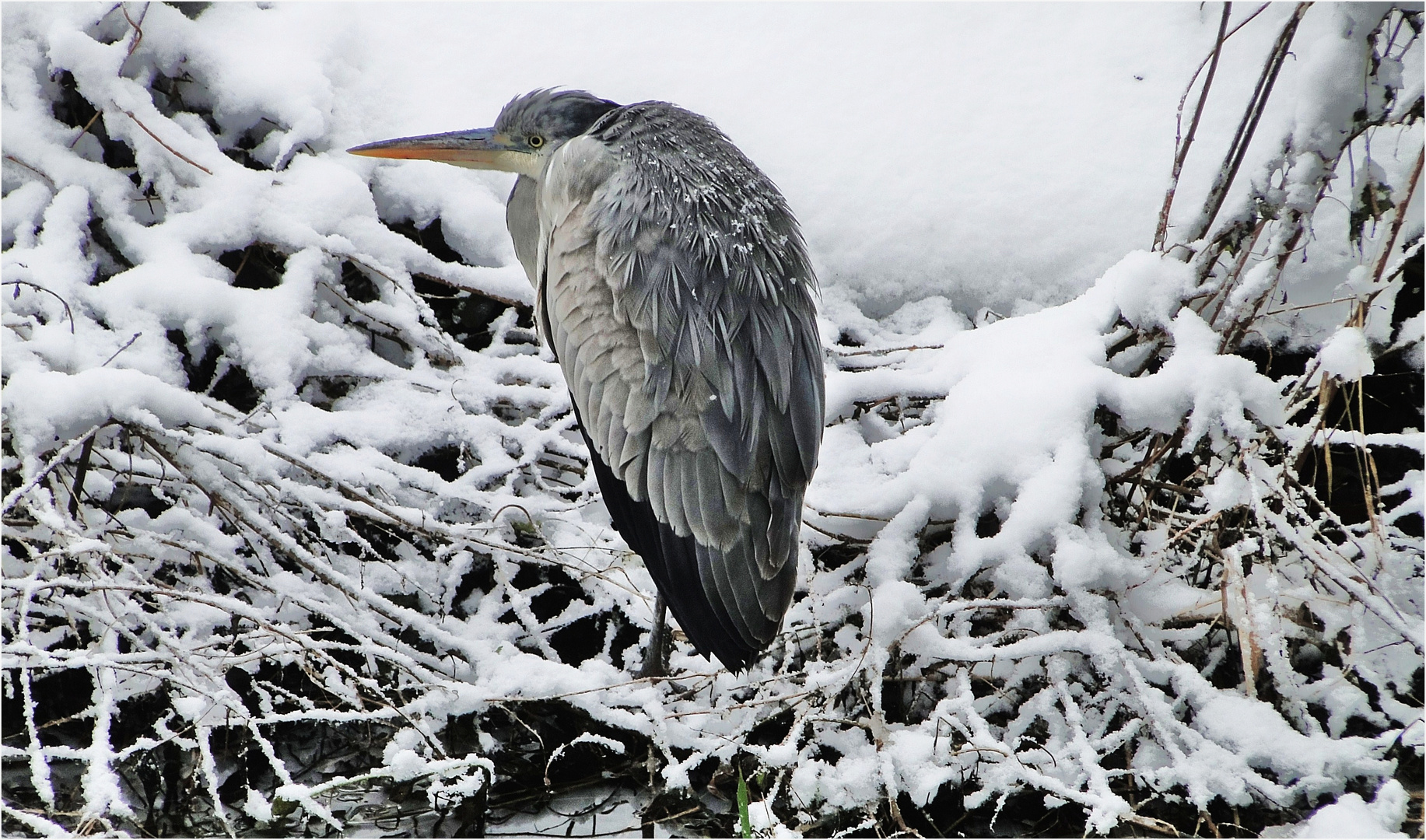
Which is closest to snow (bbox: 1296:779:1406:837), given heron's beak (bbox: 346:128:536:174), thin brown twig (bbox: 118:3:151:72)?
heron's beak (bbox: 346:128:536:174)

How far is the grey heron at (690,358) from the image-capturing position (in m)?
1.84

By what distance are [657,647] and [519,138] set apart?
1.27 metres

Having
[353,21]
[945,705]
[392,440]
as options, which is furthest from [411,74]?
[945,705]

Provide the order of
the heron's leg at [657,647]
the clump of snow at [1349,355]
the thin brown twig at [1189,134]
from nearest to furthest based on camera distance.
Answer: the clump of snow at [1349,355] < the thin brown twig at [1189,134] < the heron's leg at [657,647]

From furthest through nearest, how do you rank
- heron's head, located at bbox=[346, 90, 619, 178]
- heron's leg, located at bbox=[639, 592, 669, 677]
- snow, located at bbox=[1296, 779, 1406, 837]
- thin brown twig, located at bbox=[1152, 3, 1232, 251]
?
1. heron's head, located at bbox=[346, 90, 619, 178]
2. heron's leg, located at bbox=[639, 592, 669, 677]
3. thin brown twig, located at bbox=[1152, 3, 1232, 251]
4. snow, located at bbox=[1296, 779, 1406, 837]

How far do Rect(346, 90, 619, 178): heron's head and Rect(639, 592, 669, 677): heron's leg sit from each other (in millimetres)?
1107

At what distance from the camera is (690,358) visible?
6.23ft

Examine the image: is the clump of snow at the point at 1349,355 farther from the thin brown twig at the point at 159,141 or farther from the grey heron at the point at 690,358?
the thin brown twig at the point at 159,141

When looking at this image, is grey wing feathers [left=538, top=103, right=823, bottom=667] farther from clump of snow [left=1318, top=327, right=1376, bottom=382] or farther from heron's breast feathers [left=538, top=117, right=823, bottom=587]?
clump of snow [left=1318, top=327, right=1376, bottom=382]

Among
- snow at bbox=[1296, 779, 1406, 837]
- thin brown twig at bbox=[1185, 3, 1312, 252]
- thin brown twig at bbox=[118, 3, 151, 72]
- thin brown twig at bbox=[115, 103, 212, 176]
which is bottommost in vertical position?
snow at bbox=[1296, 779, 1406, 837]

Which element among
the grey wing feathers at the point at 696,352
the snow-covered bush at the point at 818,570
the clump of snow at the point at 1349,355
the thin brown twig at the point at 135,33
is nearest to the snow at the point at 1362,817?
the snow-covered bush at the point at 818,570

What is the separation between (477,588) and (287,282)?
96 cm

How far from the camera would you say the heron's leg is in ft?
7.00

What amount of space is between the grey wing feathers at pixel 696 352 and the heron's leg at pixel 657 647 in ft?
0.82
